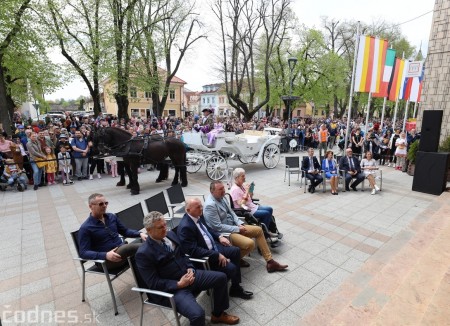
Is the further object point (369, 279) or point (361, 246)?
point (361, 246)

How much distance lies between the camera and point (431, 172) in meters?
7.37

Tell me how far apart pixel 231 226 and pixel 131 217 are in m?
1.50

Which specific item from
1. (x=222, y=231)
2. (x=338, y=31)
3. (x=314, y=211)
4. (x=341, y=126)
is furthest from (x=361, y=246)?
(x=338, y=31)

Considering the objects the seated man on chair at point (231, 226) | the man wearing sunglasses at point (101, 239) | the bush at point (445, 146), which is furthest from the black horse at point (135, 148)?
the bush at point (445, 146)

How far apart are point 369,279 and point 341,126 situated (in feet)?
60.3

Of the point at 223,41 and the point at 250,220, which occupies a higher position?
the point at 223,41

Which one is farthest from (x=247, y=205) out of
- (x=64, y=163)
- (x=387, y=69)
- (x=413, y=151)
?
(x=387, y=69)

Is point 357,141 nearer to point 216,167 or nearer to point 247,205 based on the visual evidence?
point 216,167

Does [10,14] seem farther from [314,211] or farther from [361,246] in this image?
[361,246]

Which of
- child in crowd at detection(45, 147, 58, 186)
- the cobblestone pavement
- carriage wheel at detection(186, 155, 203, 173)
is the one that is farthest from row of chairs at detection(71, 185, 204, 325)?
child in crowd at detection(45, 147, 58, 186)

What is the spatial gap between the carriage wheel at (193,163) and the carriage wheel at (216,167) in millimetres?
512

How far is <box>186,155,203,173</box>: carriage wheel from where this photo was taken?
911 centimetres

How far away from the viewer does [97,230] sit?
10.2ft

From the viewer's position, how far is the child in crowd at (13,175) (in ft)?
26.0
